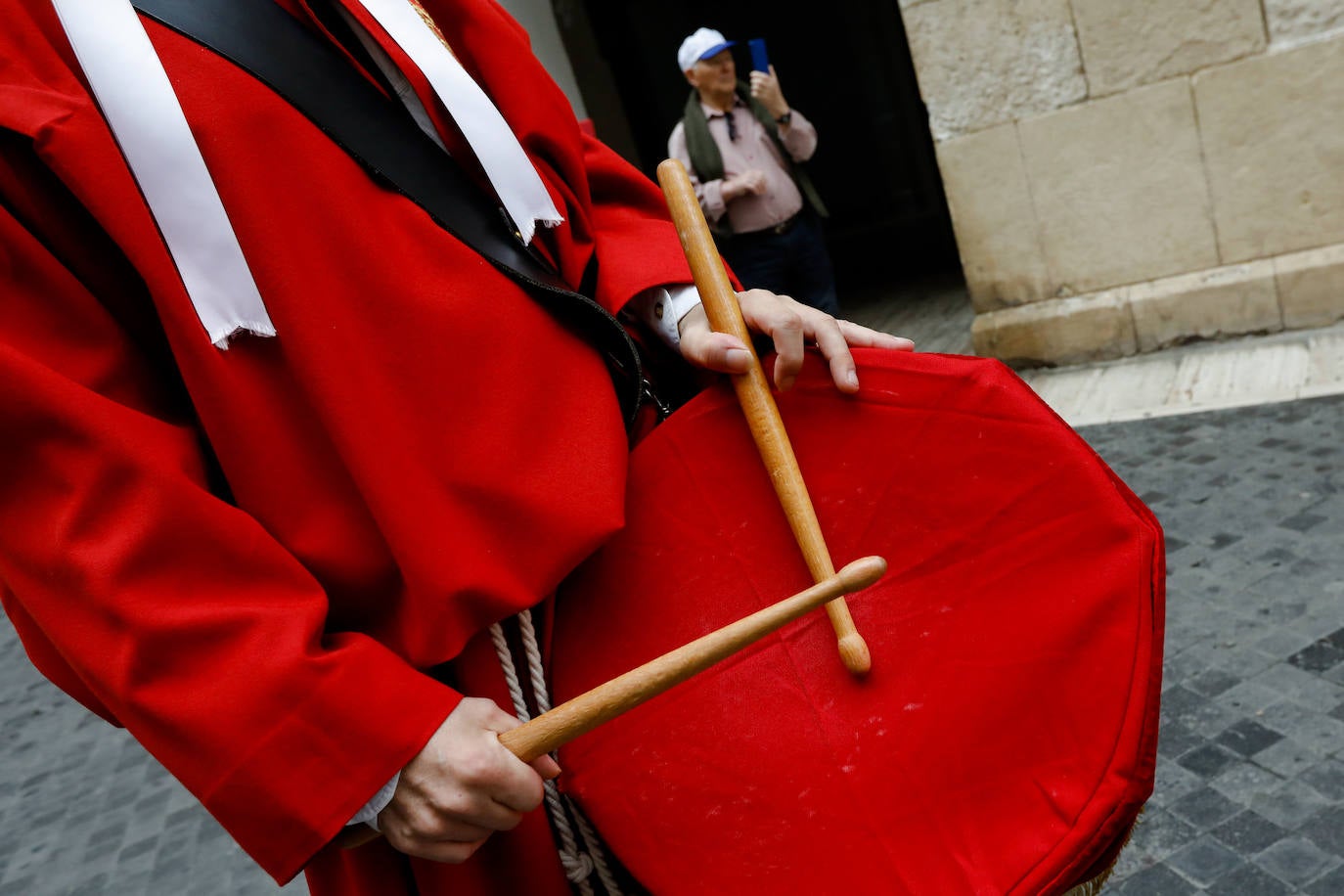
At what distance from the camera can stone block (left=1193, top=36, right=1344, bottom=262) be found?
437cm

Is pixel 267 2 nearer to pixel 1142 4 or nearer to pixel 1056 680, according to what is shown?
pixel 1056 680

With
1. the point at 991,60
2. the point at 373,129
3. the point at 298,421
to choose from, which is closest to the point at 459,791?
the point at 298,421

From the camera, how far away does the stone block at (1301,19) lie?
4266 millimetres

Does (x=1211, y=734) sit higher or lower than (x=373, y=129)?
lower

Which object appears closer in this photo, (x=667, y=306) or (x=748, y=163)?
(x=667, y=306)

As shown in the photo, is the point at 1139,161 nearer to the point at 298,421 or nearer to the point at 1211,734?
the point at 1211,734

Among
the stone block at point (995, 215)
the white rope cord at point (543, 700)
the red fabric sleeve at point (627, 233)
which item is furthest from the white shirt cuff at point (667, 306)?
the stone block at point (995, 215)

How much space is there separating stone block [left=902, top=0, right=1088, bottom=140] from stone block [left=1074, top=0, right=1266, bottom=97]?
0.07 meters

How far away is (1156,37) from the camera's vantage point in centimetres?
450

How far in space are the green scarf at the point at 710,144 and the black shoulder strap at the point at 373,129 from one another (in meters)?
4.03

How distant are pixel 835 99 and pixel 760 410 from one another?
28.9 ft

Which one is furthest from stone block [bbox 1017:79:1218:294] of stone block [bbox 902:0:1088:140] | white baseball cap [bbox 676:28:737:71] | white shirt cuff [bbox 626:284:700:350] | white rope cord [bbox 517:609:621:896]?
white rope cord [bbox 517:609:621:896]

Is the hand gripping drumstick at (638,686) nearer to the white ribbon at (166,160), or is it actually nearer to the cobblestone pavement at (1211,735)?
the white ribbon at (166,160)

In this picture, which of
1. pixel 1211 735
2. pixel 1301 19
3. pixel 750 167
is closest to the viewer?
pixel 1211 735
